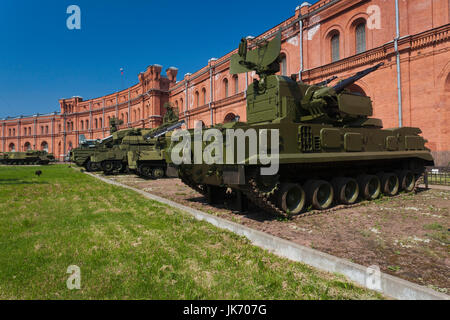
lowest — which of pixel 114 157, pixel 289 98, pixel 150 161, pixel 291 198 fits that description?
pixel 291 198

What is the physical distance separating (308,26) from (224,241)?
69.1 feet

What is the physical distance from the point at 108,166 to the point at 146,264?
17.6 m

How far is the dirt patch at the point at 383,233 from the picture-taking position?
136 inches

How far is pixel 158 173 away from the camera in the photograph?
54.4ft

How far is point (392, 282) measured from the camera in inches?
109

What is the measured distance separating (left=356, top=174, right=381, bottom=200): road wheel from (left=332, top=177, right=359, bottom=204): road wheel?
36 cm

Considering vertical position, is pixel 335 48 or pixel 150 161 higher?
pixel 335 48

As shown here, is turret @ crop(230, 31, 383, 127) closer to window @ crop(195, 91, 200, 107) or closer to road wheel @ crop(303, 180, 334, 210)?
road wheel @ crop(303, 180, 334, 210)

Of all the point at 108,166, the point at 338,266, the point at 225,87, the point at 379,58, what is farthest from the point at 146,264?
the point at 225,87

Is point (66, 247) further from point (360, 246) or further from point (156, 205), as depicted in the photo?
point (360, 246)

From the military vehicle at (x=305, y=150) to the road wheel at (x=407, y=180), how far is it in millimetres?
39

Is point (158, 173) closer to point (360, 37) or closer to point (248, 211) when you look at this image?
point (248, 211)

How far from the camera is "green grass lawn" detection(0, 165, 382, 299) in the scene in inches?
111
